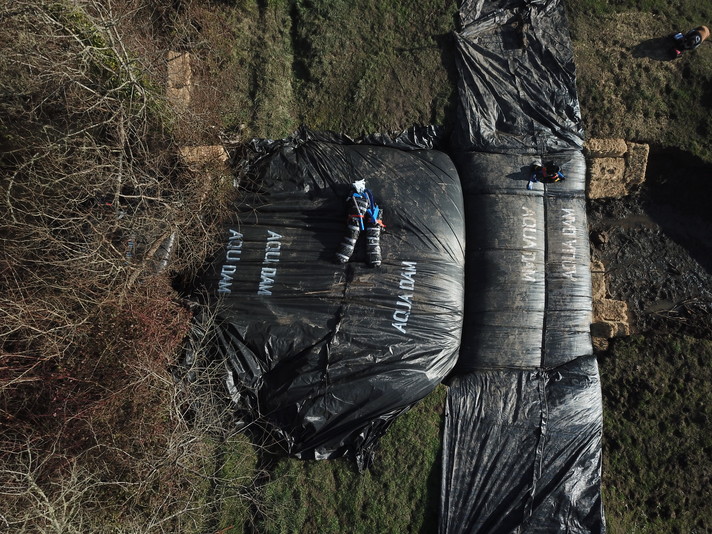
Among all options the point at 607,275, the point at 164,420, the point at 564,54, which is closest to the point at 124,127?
the point at 164,420

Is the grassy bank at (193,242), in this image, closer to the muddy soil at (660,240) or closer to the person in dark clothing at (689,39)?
the person in dark clothing at (689,39)

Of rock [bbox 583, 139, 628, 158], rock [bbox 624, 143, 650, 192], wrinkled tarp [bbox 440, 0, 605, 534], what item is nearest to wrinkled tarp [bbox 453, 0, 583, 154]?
wrinkled tarp [bbox 440, 0, 605, 534]

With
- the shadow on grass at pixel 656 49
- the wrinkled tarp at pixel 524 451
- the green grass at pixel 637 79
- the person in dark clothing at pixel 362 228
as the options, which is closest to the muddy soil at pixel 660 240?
the green grass at pixel 637 79

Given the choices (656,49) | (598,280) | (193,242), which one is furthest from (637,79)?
(193,242)

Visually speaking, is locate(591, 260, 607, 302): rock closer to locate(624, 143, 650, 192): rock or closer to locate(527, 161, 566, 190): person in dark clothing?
locate(624, 143, 650, 192): rock

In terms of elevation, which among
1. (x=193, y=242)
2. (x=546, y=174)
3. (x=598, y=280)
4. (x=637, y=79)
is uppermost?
(x=637, y=79)

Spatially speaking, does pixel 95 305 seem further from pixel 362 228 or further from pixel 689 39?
pixel 689 39

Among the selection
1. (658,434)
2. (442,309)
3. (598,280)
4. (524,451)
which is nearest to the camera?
(524,451)

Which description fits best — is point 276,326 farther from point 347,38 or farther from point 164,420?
point 347,38
